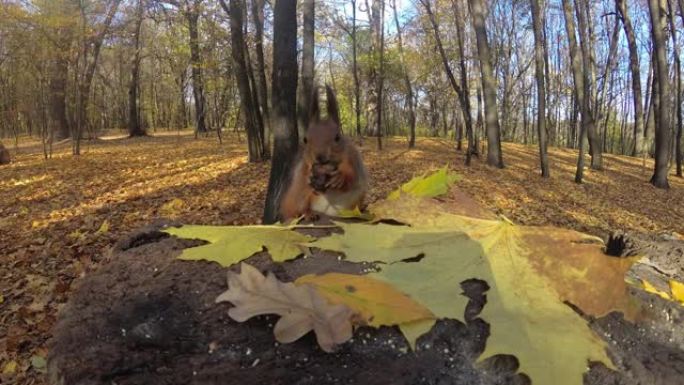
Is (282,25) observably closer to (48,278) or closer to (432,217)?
(48,278)

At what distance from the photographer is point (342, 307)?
1.03m

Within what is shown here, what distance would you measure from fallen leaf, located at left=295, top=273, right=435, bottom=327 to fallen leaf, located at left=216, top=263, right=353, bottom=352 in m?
0.02

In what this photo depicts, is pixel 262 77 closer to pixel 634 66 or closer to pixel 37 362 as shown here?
pixel 37 362

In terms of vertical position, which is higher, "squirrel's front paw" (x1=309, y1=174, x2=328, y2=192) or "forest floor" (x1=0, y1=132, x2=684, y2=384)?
"squirrel's front paw" (x1=309, y1=174, x2=328, y2=192)

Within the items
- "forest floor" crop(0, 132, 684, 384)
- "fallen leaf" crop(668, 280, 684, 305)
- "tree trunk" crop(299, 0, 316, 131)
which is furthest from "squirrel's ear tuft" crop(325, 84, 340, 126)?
"tree trunk" crop(299, 0, 316, 131)

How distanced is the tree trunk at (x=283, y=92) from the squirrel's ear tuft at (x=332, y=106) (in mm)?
3464

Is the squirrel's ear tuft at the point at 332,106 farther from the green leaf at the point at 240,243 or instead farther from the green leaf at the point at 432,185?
the green leaf at the point at 240,243

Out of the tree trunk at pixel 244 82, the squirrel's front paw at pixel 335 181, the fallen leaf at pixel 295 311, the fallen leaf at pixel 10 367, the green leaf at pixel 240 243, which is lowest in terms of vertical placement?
the fallen leaf at pixel 10 367

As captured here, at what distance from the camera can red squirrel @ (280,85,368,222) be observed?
2.21 metres

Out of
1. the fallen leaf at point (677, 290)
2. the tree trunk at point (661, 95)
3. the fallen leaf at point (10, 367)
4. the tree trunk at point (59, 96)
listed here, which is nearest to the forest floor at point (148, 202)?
the fallen leaf at point (10, 367)

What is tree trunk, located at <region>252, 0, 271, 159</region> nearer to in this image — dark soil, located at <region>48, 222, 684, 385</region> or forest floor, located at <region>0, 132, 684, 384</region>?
forest floor, located at <region>0, 132, 684, 384</region>

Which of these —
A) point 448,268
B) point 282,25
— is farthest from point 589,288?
point 282,25

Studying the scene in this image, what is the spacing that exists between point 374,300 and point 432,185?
0.75 meters

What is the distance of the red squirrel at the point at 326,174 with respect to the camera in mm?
2205
